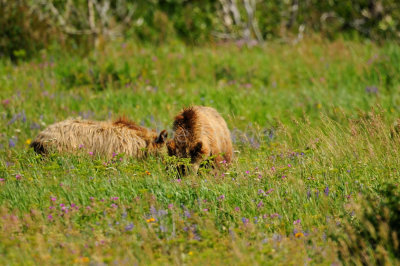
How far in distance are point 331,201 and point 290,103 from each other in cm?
508

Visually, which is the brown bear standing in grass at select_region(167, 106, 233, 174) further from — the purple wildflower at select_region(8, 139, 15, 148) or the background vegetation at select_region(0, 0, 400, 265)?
the purple wildflower at select_region(8, 139, 15, 148)

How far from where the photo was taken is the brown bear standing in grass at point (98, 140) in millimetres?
6715

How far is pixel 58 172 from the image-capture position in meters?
5.81

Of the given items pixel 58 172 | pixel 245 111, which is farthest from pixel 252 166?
pixel 245 111

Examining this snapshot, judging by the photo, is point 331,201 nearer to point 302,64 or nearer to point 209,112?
point 209,112

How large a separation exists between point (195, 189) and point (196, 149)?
864 mm

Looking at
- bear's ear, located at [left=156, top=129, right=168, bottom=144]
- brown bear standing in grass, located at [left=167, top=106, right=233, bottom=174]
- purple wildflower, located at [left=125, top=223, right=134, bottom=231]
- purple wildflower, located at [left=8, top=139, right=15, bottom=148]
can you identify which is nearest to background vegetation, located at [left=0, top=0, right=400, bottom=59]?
purple wildflower, located at [left=8, top=139, right=15, bottom=148]

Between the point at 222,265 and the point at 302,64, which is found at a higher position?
the point at 302,64

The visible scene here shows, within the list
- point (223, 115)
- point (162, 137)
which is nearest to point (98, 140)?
point (162, 137)

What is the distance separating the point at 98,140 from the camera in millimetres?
6785

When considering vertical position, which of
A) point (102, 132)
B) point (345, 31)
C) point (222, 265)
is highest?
point (345, 31)

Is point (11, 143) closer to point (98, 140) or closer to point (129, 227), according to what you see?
point (98, 140)

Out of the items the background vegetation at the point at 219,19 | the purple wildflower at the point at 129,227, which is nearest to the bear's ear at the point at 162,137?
the purple wildflower at the point at 129,227

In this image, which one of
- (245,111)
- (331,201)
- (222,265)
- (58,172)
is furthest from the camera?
(245,111)
